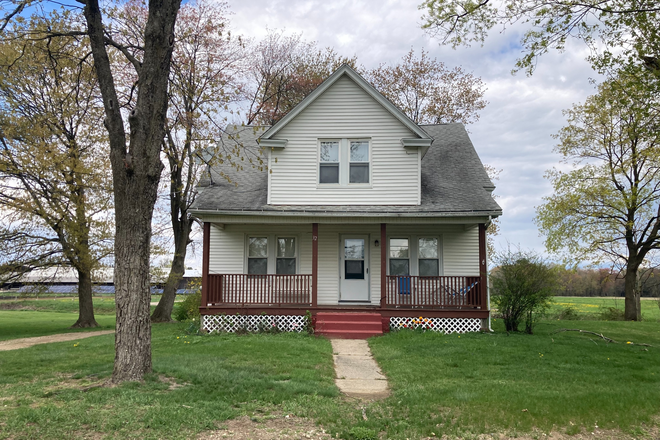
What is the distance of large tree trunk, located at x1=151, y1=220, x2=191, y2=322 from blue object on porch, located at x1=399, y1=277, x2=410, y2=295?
10721 mm

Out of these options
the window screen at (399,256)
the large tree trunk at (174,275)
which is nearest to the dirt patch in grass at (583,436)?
the window screen at (399,256)

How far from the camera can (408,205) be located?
14.8 m

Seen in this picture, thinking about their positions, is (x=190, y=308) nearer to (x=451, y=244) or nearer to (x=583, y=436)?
(x=451, y=244)

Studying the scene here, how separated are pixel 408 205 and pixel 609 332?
7.57 m

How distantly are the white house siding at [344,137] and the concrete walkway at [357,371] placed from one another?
484 cm

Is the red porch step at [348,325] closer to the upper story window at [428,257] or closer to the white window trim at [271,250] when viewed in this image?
the white window trim at [271,250]

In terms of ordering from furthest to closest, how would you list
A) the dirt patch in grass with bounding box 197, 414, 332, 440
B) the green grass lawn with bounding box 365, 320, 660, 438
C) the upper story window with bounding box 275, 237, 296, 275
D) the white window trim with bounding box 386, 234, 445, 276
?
the upper story window with bounding box 275, 237, 296, 275
the white window trim with bounding box 386, 234, 445, 276
the green grass lawn with bounding box 365, 320, 660, 438
the dirt patch in grass with bounding box 197, 414, 332, 440

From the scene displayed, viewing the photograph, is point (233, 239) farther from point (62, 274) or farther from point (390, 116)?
point (62, 274)

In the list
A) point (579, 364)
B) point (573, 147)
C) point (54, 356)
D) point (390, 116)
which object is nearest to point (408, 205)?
point (390, 116)

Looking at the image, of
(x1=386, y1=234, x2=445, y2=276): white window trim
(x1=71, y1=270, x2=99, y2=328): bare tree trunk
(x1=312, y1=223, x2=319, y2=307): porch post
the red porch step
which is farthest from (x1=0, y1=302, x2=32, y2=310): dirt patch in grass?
(x1=386, y1=234, x2=445, y2=276): white window trim

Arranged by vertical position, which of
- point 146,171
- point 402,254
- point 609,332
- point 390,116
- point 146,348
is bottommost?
point 609,332

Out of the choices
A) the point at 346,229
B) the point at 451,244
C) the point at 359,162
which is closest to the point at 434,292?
the point at 451,244

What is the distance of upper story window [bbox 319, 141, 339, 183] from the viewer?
15.3m

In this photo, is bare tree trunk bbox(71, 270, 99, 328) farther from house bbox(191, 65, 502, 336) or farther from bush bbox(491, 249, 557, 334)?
bush bbox(491, 249, 557, 334)
